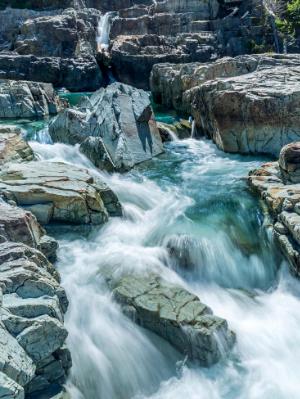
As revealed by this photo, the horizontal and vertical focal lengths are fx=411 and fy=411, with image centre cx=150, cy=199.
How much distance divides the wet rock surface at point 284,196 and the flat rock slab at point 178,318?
8.92ft

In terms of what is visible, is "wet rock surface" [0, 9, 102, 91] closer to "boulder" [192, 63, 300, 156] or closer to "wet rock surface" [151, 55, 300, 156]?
"wet rock surface" [151, 55, 300, 156]

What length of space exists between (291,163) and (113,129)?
6675 mm

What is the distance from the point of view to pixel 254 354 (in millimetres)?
6793

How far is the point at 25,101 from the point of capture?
22016 millimetres

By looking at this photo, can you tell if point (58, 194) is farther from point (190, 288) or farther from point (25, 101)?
point (25, 101)

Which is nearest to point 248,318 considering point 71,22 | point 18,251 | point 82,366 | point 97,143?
point 82,366

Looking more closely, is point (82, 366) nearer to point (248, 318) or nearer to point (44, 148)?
point (248, 318)

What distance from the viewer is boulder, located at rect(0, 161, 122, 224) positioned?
9.11m

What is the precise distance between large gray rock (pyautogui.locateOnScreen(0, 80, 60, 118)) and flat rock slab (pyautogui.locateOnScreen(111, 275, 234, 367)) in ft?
54.8

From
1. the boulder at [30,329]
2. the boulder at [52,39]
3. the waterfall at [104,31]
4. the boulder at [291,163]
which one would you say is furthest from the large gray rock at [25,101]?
the waterfall at [104,31]

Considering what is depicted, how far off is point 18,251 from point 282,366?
4540mm

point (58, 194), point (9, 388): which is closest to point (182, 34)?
point (58, 194)

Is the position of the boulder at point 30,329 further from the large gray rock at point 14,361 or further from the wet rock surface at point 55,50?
the wet rock surface at point 55,50

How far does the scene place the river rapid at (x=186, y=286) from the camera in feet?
20.4
